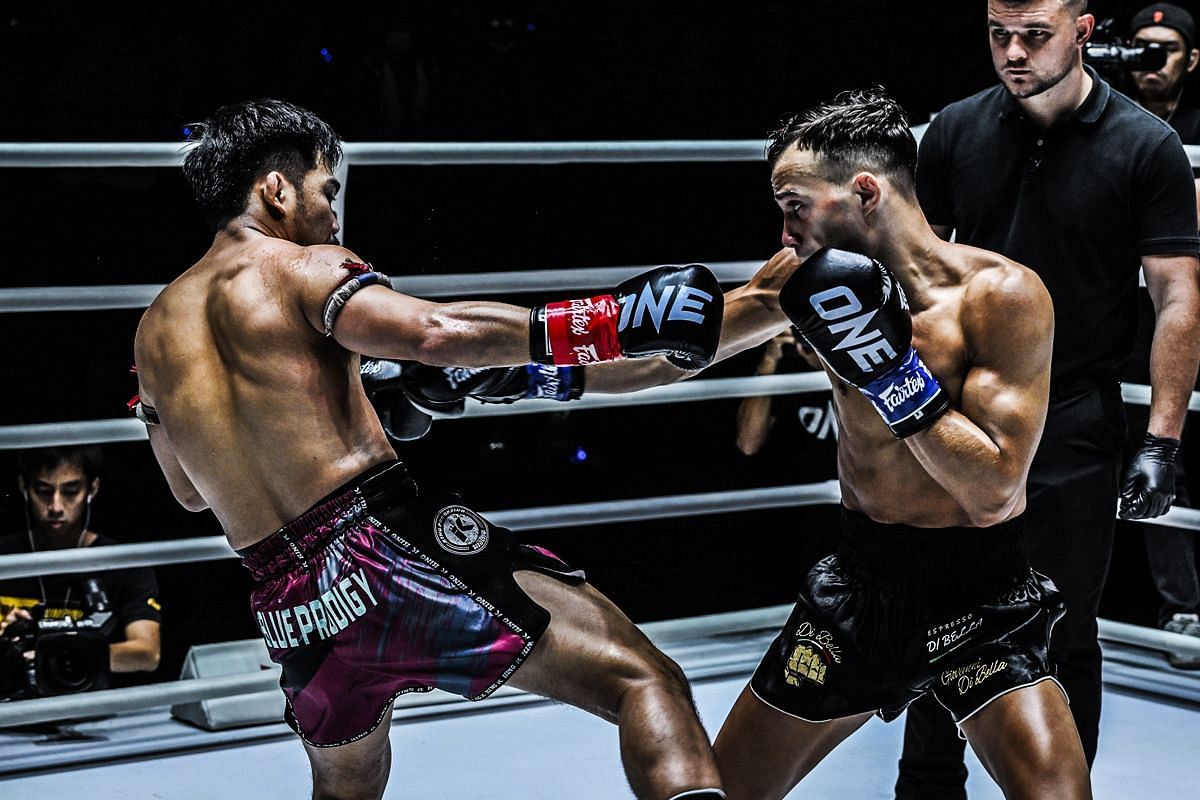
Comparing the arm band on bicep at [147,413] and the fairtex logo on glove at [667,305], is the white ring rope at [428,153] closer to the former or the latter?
the arm band on bicep at [147,413]

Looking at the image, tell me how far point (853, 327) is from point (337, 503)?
72cm

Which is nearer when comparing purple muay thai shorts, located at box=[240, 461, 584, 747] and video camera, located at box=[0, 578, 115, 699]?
purple muay thai shorts, located at box=[240, 461, 584, 747]

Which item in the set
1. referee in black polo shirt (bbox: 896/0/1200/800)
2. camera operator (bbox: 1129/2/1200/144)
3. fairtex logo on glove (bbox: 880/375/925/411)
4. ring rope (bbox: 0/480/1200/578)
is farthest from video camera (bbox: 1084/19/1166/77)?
fairtex logo on glove (bbox: 880/375/925/411)

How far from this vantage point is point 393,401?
7.82ft

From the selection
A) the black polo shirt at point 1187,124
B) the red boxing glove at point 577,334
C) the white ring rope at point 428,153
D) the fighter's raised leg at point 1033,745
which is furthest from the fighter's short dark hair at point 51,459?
the black polo shirt at point 1187,124

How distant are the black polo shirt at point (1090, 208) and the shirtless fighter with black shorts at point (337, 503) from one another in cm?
96

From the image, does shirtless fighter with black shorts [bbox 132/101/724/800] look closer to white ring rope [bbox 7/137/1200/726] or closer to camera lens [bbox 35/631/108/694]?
white ring rope [bbox 7/137/1200/726]

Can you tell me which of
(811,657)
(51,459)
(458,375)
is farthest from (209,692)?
(811,657)

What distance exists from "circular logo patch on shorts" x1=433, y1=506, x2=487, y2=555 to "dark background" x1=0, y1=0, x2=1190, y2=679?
6.12 ft

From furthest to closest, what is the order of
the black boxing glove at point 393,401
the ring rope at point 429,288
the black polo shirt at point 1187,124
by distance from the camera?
the black polo shirt at point 1187,124, the ring rope at point 429,288, the black boxing glove at point 393,401

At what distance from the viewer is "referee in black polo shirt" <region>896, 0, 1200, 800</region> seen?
95.6 inches

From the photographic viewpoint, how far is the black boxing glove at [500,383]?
7.32 ft

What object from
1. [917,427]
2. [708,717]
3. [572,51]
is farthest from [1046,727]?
[572,51]

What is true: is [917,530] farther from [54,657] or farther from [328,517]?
[54,657]
